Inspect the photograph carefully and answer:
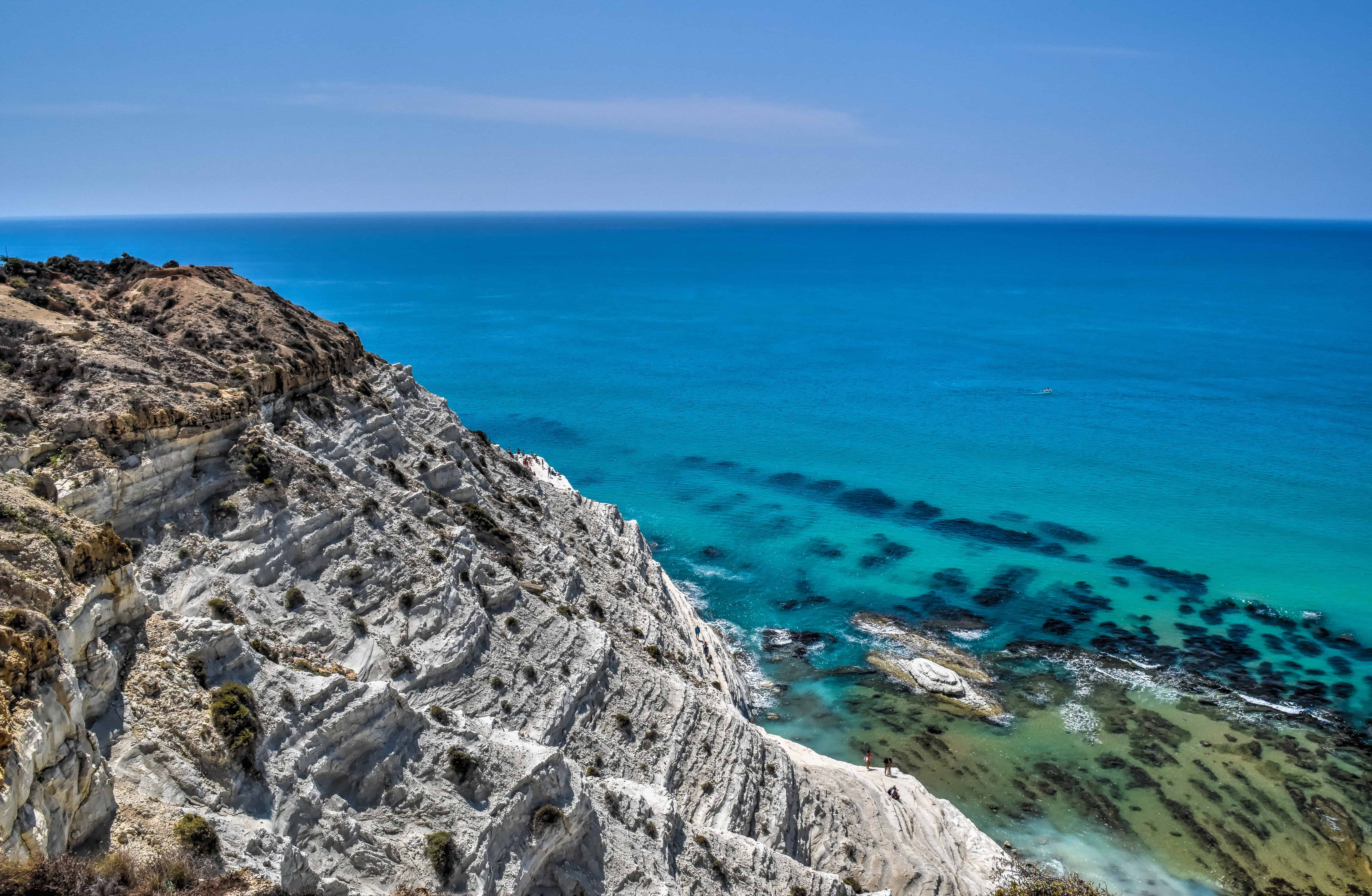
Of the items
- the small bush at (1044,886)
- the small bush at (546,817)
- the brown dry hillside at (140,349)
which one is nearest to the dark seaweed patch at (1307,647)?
the small bush at (1044,886)

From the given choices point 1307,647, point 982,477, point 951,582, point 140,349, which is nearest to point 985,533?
point 951,582

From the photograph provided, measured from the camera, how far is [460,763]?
24500 millimetres

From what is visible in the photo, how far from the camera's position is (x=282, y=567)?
94.6 feet

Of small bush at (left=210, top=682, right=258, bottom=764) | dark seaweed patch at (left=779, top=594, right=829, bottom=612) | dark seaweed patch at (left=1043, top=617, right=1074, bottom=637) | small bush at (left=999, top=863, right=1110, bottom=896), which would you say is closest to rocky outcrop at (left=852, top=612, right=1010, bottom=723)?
dark seaweed patch at (left=779, top=594, right=829, bottom=612)

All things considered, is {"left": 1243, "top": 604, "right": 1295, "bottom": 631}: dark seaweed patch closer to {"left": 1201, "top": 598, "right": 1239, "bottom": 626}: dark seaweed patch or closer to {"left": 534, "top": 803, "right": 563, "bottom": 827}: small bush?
{"left": 1201, "top": 598, "right": 1239, "bottom": 626}: dark seaweed patch

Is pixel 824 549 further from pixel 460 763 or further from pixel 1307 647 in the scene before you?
pixel 460 763

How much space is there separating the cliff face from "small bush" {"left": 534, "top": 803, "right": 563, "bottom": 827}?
55 mm

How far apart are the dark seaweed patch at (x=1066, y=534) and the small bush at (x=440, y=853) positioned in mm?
63457

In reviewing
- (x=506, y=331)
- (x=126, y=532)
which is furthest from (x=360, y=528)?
(x=506, y=331)

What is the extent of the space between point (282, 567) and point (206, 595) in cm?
305

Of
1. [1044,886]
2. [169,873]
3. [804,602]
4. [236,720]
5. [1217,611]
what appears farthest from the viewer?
[804,602]

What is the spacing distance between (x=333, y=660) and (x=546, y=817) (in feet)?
29.0

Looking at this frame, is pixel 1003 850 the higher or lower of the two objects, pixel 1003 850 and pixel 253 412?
the lower

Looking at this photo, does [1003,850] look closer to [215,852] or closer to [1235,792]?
[1235,792]
